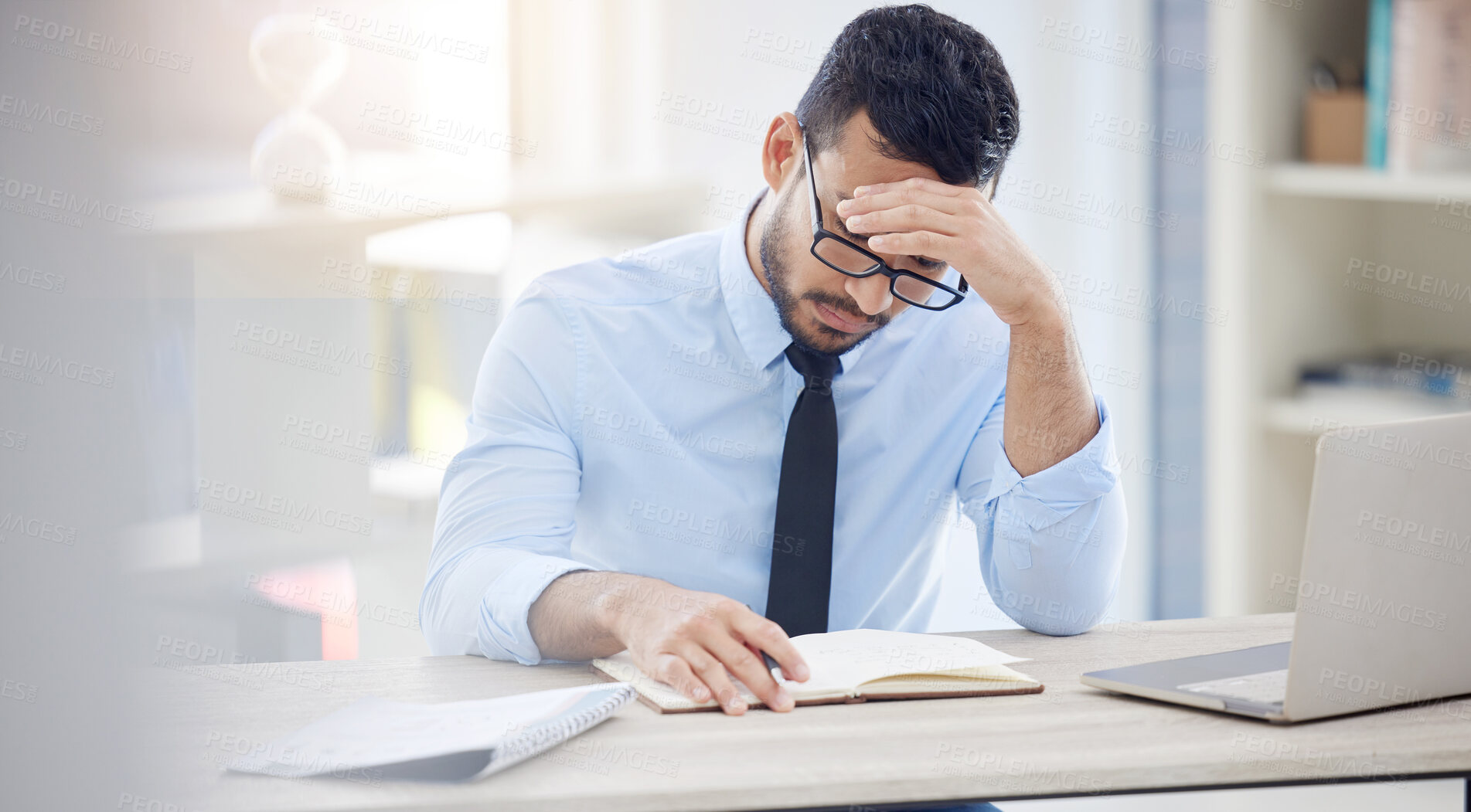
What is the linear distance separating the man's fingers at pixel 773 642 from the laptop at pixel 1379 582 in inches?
11.4

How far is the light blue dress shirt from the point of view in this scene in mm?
1254

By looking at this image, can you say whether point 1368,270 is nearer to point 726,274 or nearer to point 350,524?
point 726,274

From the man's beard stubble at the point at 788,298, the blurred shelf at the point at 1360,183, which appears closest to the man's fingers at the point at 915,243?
the man's beard stubble at the point at 788,298

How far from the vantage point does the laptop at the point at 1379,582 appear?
0.82 metres

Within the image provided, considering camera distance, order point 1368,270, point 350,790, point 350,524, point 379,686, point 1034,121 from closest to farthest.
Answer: point 350,790, point 379,686, point 350,524, point 1368,270, point 1034,121

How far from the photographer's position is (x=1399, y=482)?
0.84 metres

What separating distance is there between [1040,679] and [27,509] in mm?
884

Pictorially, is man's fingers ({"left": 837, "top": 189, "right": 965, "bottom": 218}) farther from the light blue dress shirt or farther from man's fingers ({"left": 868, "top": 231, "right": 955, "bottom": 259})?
the light blue dress shirt

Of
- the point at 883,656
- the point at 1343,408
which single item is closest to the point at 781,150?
the point at 883,656

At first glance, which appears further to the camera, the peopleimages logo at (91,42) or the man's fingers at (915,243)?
the man's fingers at (915,243)

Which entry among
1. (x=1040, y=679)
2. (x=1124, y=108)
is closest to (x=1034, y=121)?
(x=1124, y=108)

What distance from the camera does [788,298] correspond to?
4.42 feet

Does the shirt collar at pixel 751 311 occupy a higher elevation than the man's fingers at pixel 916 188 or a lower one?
lower

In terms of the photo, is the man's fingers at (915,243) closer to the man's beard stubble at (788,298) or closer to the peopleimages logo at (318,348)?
the man's beard stubble at (788,298)
